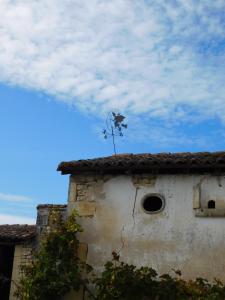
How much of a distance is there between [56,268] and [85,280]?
726mm

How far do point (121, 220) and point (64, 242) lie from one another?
1.45m

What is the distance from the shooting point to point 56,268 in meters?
10.7

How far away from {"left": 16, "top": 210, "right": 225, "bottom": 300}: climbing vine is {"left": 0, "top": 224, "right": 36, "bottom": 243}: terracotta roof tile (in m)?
1.22

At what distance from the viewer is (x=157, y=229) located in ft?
35.5

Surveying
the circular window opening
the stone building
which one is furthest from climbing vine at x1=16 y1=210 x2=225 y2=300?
the circular window opening

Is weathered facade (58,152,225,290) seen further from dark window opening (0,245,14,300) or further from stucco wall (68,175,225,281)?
dark window opening (0,245,14,300)

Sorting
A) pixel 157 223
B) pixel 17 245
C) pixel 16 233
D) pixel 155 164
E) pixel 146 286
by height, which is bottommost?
pixel 146 286

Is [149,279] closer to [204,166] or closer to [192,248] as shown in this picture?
[192,248]

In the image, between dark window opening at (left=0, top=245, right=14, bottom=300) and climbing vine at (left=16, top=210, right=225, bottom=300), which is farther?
dark window opening at (left=0, top=245, right=14, bottom=300)

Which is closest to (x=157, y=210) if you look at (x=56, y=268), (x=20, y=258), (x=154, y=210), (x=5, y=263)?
(x=154, y=210)

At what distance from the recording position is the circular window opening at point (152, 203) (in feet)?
36.3

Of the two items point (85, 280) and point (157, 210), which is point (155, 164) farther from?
point (85, 280)

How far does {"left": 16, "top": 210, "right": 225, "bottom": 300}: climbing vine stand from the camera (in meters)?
9.87

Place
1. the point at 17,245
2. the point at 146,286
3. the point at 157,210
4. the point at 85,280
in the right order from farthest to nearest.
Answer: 1. the point at 17,245
2. the point at 157,210
3. the point at 85,280
4. the point at 146,286
